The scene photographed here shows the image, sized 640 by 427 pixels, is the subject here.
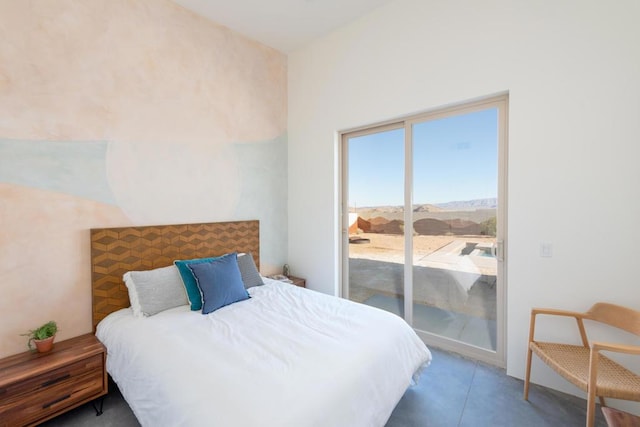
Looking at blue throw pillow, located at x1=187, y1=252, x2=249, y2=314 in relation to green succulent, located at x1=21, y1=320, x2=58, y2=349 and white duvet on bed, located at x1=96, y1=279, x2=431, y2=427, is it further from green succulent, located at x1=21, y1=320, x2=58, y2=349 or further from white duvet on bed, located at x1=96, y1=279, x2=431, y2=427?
green succulent, located at x1=21, y1=320, x2=58, y2=349

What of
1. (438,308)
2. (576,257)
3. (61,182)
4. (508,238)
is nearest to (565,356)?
(576,257)

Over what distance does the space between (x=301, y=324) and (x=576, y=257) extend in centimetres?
207

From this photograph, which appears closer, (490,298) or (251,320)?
(251,320)

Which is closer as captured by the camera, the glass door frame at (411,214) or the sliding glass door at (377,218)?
the glass door frame at (411,214)

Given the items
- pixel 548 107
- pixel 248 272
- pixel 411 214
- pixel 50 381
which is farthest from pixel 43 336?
pixel 548 107

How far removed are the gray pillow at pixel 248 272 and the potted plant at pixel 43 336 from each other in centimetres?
140

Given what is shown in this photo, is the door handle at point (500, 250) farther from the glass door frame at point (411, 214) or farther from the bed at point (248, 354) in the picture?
the bed at point (248, 354)

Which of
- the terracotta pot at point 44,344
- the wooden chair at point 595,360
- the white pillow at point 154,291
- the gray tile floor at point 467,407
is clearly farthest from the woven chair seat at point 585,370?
the terracotta pot at point 44,344

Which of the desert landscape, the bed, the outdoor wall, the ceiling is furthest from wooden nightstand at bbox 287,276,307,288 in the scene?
the ceiling

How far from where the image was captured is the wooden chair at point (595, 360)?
4.84 feet

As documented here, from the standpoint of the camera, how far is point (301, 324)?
1.96 meters

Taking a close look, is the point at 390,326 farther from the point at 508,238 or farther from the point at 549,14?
the point at 549,14

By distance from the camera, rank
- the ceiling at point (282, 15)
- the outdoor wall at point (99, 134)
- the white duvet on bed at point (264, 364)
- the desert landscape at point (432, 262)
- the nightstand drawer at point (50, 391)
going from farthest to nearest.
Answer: the ceiling at point (282, 15) → the desert landscape at point (432, 262) → the outdoor wall at point (99, 134) → the nightstand drawer at point (50, 391) → the white duvet on bed at point (264, 364)

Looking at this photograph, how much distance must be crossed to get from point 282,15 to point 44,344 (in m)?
3.55
